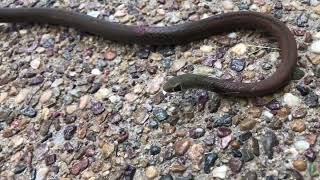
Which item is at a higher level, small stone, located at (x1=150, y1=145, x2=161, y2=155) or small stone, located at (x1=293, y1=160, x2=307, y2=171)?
small stone, located at (x1=293, y1=160, x2=307, y2=171)

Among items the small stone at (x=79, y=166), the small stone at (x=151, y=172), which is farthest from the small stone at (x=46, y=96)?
the small stone at (x=151, y=172)

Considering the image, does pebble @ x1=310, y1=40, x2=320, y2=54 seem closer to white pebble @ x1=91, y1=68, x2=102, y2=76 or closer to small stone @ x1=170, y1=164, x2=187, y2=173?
small stone @ x1=170, y1=164, x2=187, y2=173

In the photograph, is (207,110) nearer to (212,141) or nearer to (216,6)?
(212,141)

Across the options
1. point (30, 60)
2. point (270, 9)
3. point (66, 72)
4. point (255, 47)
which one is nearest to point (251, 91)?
point (255, 47)

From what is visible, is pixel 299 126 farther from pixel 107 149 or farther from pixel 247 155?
pixel 107 149

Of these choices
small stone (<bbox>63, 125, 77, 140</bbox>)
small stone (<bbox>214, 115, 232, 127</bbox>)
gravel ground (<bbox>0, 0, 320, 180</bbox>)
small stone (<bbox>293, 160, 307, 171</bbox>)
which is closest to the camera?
small stone (<bbox>293, 160, 307, 171</bbox>)

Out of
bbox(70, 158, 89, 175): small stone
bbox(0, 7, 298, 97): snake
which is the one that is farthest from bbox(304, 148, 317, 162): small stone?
bbox(70, 158, 89, 175): small stone
